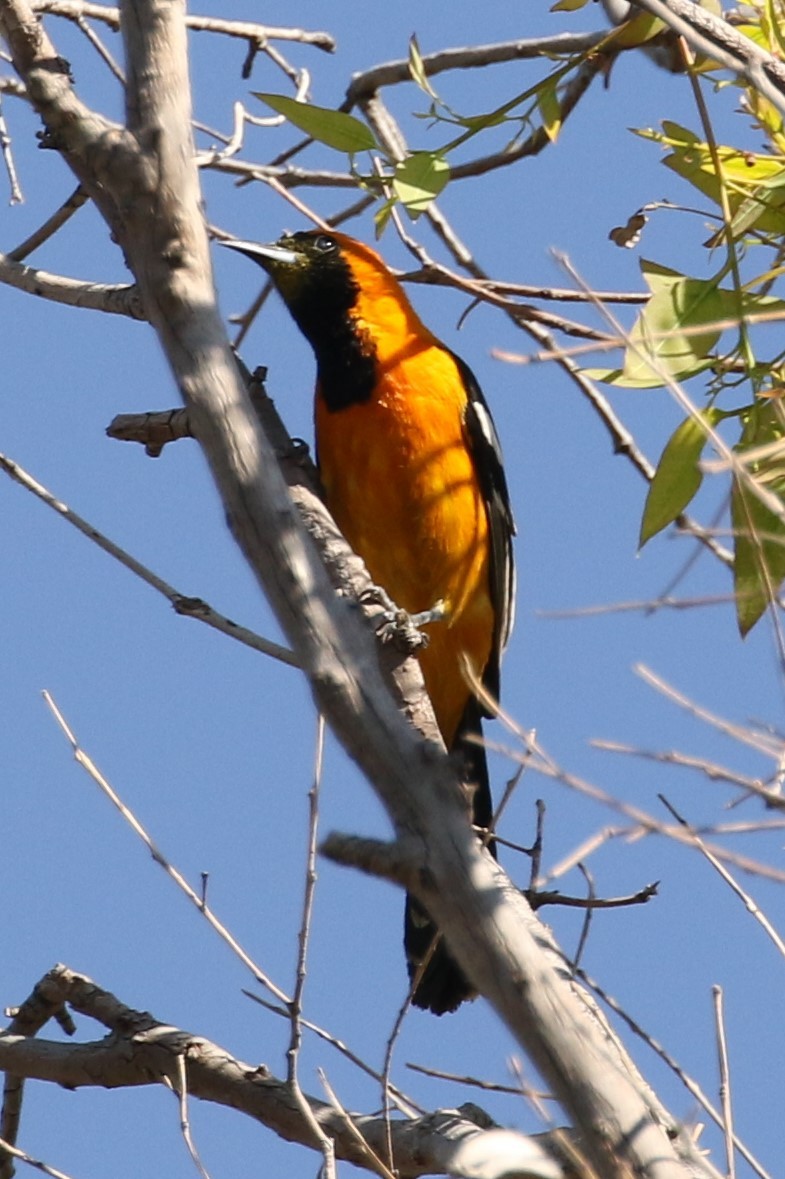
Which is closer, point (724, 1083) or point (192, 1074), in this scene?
point (724, 1083)

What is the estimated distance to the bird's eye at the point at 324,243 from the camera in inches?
181

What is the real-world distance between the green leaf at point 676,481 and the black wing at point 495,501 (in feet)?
6.27

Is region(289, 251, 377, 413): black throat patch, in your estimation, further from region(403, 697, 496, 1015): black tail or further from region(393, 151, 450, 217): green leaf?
region(393, 151, 450, 217): green leaf

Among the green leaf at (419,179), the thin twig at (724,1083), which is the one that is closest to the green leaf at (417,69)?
the green leaf at (419,179)

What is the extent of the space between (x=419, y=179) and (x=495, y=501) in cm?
205

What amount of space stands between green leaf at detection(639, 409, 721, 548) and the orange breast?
5.36 feet

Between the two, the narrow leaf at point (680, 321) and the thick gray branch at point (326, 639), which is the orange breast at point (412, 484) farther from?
the thick gray branch at point (326, 639)

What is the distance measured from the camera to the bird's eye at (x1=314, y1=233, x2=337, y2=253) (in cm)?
461

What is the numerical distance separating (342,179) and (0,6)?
4.44ft

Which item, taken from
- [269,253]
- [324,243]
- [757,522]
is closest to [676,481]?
[757,522]

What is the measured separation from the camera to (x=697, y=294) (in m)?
2.54

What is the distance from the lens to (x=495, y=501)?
457 cm

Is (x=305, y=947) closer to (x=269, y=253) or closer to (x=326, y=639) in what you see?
(x=326, y=639)

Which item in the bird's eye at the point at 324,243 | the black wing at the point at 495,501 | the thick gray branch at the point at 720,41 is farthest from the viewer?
the bird's eye at the point at 324,243
